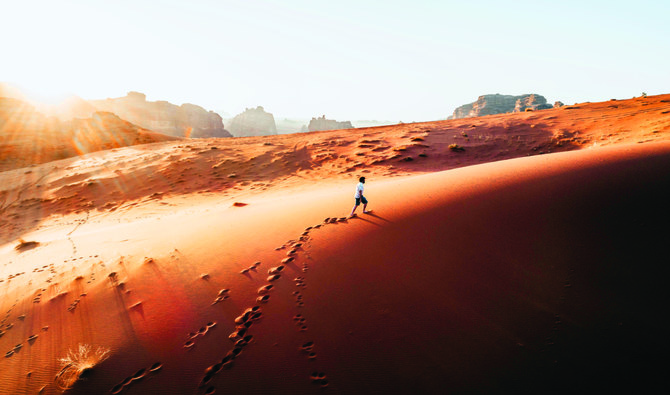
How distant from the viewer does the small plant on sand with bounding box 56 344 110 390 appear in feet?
13.3

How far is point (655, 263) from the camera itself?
4.93 meters

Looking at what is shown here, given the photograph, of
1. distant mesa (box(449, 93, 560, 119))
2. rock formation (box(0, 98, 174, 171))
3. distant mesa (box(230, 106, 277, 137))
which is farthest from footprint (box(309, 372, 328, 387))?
distant mesa (box(449, 93, 560, 119))

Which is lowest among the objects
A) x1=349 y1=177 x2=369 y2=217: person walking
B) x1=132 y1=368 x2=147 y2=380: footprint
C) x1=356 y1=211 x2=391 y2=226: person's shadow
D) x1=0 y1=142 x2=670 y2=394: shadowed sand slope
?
x1=132 y1=368 x2=147 y2=380: footprint

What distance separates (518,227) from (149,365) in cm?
778

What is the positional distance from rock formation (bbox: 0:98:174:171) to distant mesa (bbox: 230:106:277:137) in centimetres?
8552

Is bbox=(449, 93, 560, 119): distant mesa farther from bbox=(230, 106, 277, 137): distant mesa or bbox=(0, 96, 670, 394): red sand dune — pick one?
bbox=(0, 96, 670, 394): red sand dune

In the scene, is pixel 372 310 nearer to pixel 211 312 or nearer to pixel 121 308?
pixel 211 312

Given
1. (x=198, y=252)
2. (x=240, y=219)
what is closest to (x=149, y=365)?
(x=198, y=252)

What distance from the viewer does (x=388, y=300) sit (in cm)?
491

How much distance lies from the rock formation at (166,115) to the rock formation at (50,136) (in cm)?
4998

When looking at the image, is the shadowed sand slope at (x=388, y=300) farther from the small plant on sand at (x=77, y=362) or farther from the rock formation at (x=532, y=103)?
the rock formation at (x=532, y=103)

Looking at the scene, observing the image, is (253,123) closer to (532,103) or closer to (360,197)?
(532,103)

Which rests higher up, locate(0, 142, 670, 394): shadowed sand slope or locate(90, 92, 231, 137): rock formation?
locate(90, 92, 231, 137): rock formation

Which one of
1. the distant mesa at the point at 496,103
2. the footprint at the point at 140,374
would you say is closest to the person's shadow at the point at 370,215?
the footprint at the point at 140,374
